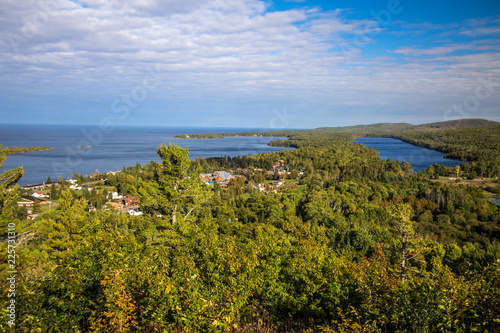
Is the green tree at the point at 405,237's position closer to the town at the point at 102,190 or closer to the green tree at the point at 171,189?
the green tree at the point at 171,189

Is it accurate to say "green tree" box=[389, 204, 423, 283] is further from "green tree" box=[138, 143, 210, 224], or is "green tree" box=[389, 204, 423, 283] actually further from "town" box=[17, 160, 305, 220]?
"town" box=[17, 160, 305, 220]

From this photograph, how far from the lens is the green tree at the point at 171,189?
1353cm

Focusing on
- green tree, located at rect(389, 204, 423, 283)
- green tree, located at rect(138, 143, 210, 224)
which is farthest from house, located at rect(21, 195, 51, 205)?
green tree, located at rect(389, 204, 423, 283)

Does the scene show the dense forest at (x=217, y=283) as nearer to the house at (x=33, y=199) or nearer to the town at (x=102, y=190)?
the town at (x=102, y=190)

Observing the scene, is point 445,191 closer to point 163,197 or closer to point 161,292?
point 163,197

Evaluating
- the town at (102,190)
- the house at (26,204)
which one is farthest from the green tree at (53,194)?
the house at (26,204)

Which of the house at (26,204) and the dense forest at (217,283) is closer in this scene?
the dense forest at (217,283)

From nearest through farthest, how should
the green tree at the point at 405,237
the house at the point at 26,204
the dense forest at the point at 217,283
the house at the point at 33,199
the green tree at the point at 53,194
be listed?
the dense forest at the point at 217,283 < the green tree at the point at 405,237 < the house at the point at 26,204 < the house at the point at 33,199 < the green tree at the point at 53,194

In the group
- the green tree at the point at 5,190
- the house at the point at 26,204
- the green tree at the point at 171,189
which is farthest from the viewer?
the house at the point at 26,204

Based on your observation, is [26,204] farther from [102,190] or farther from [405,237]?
[405,237]

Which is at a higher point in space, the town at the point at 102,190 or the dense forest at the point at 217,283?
the dense forest at the point at 217,283

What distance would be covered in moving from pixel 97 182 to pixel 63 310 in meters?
63.9

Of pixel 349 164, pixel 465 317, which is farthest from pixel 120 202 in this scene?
pixel 349 164

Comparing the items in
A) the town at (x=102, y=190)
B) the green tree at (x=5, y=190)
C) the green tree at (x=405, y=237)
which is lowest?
the town at (x=102, y=190)
